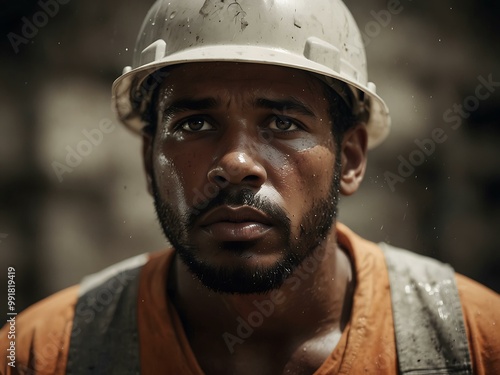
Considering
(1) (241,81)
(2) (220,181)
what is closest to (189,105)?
(1) (241,81)

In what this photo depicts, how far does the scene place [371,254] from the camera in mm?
2230

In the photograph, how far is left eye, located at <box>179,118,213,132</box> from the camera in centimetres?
194

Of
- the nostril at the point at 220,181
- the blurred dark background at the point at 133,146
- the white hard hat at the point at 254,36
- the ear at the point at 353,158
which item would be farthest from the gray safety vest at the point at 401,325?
the blurred dark background at the point at 133,146

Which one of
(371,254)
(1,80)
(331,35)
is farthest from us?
(1,80)

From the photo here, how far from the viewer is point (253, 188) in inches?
71.3

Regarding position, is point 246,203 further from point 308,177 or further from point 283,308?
point 283,308

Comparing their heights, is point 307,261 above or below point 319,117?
below

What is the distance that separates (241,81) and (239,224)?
0.44 metres

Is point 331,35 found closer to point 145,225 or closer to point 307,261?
point 307,261

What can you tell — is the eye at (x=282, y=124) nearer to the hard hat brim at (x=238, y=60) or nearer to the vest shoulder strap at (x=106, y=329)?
the hard hat brim at (x=238, y=60)

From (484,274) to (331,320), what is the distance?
7.10 ft

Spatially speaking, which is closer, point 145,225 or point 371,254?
point 371,254

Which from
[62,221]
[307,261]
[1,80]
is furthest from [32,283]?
[307,261]

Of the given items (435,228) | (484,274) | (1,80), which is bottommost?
(484,274)
